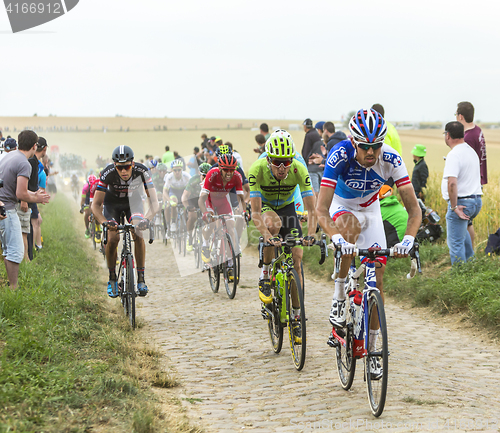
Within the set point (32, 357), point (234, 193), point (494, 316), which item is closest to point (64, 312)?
point (32, 357)

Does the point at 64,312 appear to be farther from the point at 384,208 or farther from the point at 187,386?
the point at 384,208

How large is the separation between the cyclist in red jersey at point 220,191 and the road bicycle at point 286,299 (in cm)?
335

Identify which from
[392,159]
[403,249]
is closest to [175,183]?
[392,159]

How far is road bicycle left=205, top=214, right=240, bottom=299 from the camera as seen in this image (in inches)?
390

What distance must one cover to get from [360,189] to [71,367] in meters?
3.07

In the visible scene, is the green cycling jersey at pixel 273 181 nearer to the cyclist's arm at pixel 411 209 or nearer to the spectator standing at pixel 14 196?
the cyclist's arm at pixel 411 209

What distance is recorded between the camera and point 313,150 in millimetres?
A: 14164

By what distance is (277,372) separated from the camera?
5.98m

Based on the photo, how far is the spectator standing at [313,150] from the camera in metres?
13.9

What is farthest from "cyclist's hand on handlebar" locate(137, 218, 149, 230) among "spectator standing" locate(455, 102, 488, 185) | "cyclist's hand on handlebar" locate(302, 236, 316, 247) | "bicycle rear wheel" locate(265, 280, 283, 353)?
"spectator standing" locate(455, 102, 488, 185)

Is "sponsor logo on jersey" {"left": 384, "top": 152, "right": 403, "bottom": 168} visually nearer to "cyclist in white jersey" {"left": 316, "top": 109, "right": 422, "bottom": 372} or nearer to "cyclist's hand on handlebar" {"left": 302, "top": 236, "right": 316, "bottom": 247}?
"cyclist in white jersey" {"left": 316, "top": 109, "right": 422, "bottom": 372}

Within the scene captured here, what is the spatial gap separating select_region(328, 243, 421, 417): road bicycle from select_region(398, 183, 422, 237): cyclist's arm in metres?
0.31

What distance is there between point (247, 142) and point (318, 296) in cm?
6885

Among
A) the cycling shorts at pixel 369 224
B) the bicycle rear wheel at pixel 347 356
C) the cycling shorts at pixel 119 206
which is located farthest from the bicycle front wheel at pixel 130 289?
the cycling shorts at pixel 369 224
